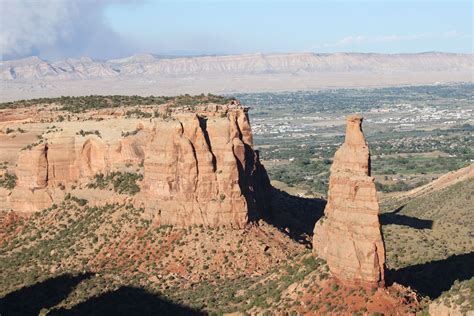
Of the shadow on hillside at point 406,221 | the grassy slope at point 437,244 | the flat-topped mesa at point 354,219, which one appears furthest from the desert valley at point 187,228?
the shadow on hillside at point 406,221

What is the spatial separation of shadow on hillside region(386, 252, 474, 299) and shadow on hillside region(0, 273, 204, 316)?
12.4 m

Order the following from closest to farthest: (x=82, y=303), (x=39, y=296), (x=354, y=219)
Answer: (x=354, y=219)
(x=82, y=303)
(x=39, y=296)

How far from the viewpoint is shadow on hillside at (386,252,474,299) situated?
47562mm

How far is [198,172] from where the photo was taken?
55906mm

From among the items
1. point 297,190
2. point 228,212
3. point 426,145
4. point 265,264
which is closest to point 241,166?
point 228,212

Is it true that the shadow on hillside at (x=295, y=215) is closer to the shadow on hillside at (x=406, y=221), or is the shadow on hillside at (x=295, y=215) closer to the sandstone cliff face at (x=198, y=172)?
the sandstone cliff face at (x=198, y=172)

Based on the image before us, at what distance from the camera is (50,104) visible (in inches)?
2889

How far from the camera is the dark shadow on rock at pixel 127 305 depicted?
4916 cm

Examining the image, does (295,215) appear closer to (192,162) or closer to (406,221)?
(406,221)

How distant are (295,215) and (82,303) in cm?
2280

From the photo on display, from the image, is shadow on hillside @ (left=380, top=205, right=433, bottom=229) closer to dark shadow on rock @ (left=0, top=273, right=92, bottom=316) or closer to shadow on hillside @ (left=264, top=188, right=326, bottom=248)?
shadow on hillside @ (left=264, top=188, right=326, bottom=248)

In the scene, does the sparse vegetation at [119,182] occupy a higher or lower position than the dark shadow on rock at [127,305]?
higher

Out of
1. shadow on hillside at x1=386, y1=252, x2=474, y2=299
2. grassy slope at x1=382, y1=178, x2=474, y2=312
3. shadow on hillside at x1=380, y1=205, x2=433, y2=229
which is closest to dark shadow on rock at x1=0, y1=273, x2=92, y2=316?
shadow on hillside at x1=386, y1=252, x2=474, y2=299

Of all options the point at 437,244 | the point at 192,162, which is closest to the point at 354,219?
the point at 192,162
